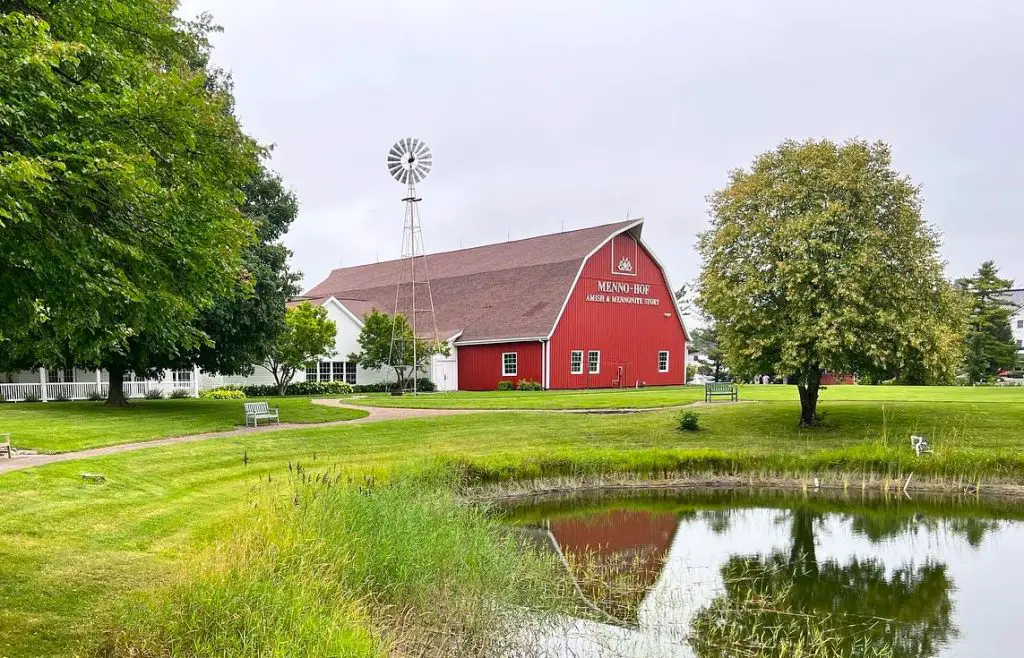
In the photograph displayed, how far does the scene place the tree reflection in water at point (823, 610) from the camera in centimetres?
802

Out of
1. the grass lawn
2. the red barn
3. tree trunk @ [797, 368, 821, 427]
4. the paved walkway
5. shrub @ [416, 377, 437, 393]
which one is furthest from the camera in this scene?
shrub @ [416, 377, 437, 393]

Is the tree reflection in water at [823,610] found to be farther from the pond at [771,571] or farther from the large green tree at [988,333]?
the large green tree at [988,333]

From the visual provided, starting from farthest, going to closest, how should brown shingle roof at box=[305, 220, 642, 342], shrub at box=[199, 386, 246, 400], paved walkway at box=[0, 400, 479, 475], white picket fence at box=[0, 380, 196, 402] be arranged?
1. brown shingle roof at box=[305, 220, 642, 342]
2. shrub at box=[199, 386, 246, 400]
3. white picket fence at box=[0, 380, 196, 402]
4. paved walkway at box=[0, 400, 479, 475]

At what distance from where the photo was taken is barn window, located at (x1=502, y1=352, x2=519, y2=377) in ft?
123

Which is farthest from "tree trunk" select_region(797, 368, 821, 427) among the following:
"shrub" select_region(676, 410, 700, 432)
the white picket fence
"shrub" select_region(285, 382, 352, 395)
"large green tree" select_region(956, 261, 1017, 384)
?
"large green tree" select_region(956, 261, 1017, 384)

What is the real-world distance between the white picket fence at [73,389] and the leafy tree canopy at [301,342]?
388cm

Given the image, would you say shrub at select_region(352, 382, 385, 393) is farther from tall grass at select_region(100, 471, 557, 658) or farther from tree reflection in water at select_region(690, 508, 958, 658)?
tall grass at select_region(100, 471, 557, 658)

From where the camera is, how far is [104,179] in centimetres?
596

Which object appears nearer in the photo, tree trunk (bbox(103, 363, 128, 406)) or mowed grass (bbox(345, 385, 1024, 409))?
tree trunk (bbox(103, 363, 128, 406))

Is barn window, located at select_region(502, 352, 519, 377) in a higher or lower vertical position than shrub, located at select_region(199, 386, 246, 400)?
higher

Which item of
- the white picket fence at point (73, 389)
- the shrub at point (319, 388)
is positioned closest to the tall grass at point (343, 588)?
the white picket fence at point (73, 389)

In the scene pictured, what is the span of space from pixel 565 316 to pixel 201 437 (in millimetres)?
21165

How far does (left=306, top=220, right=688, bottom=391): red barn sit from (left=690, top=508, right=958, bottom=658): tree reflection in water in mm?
25287

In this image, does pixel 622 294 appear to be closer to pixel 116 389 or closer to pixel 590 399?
pixel 590 399
